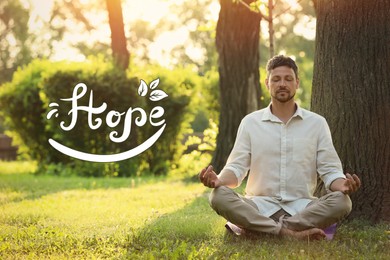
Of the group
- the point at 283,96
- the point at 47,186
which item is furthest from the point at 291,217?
the point at 47,186

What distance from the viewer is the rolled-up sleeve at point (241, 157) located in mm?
5930

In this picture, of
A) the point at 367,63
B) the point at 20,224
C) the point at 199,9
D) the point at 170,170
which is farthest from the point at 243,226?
the point at 199,9

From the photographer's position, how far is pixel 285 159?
19.2ft

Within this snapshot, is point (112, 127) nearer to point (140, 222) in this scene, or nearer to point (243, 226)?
point (140, 222)

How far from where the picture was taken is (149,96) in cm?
1496

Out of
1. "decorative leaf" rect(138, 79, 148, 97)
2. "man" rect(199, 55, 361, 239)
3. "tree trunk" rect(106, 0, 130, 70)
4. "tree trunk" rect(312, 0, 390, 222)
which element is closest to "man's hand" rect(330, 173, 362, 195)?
"man" rect(199, 55, 361, 239)

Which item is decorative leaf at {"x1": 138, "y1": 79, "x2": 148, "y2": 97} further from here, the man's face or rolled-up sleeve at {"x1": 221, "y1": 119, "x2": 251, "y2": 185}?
the man's face

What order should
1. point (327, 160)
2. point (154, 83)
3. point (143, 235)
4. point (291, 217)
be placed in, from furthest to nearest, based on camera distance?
point (154, 83) < point (143, 235) < point (327, 160) < point (291, 217)

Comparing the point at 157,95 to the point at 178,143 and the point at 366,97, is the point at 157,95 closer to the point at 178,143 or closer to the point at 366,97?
the point at 178,143

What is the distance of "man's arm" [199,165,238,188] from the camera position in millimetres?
5457

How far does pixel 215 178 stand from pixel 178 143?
10222 mm

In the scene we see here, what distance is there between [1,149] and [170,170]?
33.7 ft

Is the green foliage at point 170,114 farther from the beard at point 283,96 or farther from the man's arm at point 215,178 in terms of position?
the beard at point 283,96

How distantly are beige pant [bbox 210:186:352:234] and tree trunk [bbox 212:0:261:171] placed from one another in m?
6.12
